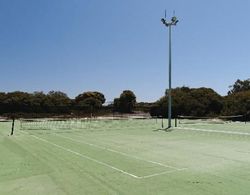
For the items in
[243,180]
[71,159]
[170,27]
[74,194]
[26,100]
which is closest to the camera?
[74,194]

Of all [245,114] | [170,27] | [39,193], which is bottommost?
[39,193]

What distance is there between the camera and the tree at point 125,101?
7088cm

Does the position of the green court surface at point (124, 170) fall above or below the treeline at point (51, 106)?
below

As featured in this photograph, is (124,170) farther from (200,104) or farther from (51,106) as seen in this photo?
(51,106)

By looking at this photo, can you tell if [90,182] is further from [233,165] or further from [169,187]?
[233,165]

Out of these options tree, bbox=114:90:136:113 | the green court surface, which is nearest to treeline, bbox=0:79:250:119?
tree, bbox=114:90:136:113

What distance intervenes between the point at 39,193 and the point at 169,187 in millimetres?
2994

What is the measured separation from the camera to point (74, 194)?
866 cm

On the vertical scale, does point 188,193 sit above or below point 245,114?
below

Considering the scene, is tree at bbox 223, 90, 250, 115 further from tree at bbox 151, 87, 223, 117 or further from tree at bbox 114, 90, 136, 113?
tree at bbox 114, 90, 136, 113

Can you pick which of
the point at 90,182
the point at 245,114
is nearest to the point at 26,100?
the point at 245,114

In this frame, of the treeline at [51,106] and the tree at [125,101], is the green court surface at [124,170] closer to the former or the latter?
the treeline at [51,106]

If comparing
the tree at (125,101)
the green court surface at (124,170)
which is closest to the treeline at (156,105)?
the tree at (125,101)

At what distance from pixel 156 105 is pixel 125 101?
1538 centimetres
